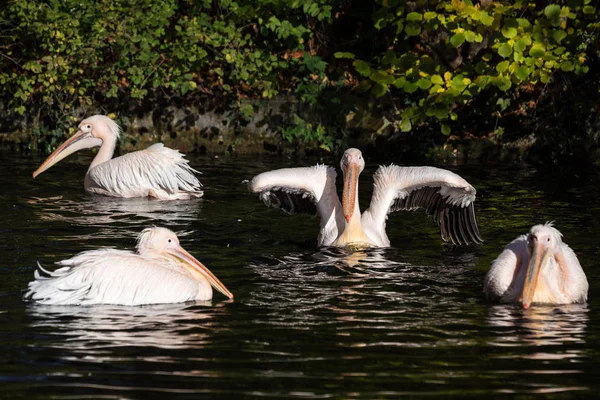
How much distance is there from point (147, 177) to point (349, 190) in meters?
3.25

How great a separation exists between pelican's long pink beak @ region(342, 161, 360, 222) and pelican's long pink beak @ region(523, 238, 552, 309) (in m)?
2.20

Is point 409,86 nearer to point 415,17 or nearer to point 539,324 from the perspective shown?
point 415,17

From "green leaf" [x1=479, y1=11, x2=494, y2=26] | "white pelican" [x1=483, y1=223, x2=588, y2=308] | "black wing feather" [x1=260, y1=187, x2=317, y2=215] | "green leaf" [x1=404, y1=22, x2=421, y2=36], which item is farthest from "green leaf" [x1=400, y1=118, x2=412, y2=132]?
"white pelican" [x1=483, y1=223, x2=588, y2=308]

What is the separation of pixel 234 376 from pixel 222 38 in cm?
957

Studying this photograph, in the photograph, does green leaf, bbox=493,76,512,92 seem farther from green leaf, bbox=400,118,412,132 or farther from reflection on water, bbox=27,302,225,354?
reflection on water, bbox=27,302,225,354

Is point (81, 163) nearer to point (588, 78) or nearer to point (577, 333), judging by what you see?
point (588, 78)

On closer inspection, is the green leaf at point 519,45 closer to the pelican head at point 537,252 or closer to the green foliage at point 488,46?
the green foliage at point 488,46

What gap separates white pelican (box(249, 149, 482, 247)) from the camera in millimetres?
9156

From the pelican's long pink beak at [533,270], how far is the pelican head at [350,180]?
2.21 metres

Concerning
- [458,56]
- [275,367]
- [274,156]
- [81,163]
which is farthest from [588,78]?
[275,367]

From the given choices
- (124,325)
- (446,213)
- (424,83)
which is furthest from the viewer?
(424,83)

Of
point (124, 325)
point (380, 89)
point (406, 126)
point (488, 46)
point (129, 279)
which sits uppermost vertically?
point (488, 46)

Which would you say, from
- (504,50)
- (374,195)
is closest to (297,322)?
(374,195)

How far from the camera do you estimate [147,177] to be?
11828 millimetres
